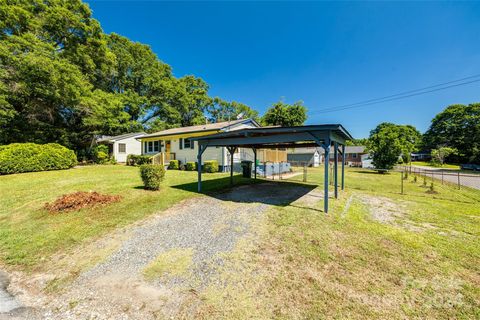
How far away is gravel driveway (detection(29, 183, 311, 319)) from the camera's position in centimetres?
253

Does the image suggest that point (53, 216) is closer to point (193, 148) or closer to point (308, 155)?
point (193, 148)

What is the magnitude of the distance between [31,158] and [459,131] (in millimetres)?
65911

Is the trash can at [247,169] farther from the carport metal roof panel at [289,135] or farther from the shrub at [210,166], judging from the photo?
the carport metal roof panel at [289,135]

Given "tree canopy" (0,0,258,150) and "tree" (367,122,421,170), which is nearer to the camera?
"tree canopy" (0,0,258,150)

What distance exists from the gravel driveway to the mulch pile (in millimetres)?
2550

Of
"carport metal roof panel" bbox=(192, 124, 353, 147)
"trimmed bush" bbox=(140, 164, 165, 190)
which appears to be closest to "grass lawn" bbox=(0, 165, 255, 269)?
"trimmed bush" bbox=(140, 164, 165, 190)

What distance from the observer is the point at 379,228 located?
197 inches

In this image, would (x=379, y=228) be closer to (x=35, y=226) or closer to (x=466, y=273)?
(x=466, y=273)

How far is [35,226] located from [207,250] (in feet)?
16.0

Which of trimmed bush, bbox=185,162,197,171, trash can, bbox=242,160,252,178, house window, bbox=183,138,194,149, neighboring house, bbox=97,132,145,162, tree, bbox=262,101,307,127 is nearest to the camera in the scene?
trash can, bbox=242,160,252,178

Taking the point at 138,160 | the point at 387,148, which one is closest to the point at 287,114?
the point at 387,148

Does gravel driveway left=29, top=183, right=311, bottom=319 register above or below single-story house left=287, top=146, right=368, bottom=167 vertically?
below

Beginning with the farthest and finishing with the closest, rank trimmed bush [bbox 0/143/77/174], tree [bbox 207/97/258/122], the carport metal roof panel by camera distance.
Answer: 1. tree [bbox 207/97/258/122]
2. trimmed bush [bbox 0/143/77/174]
3. the carport metal roof panel

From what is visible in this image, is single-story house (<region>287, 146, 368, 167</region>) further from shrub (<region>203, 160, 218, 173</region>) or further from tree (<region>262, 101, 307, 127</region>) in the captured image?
shrub (<region>203, 160, 218, 173</region>)
